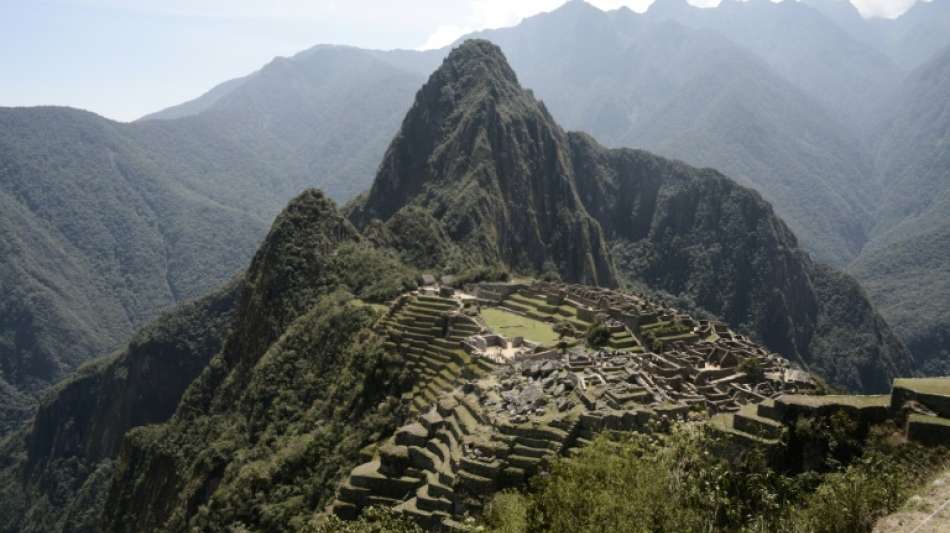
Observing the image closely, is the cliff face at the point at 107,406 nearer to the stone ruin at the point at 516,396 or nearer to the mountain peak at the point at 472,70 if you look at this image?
the mountain peak at the point at 472,70

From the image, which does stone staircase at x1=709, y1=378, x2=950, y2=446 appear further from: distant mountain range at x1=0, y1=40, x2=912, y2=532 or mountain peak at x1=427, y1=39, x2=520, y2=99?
mountain peak at x1=427, y1=39, x2=520, y2=99

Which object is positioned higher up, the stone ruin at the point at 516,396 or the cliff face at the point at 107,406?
the stone ruin at the point at 516,396

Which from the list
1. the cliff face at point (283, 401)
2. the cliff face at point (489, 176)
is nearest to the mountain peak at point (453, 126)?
the cliff face at point (489, 176)

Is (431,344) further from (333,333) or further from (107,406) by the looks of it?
(107,406)

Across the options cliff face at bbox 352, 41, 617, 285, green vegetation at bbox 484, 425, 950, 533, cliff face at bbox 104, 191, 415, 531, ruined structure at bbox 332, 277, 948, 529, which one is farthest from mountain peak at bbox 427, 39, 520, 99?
green vegetation at bbox 484, 425, 950, 533

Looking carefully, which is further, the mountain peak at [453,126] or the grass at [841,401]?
the mountain peak at [453,126]

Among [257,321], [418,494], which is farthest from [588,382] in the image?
[257,321]

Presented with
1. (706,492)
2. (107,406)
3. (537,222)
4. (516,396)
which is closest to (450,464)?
(516,396)
